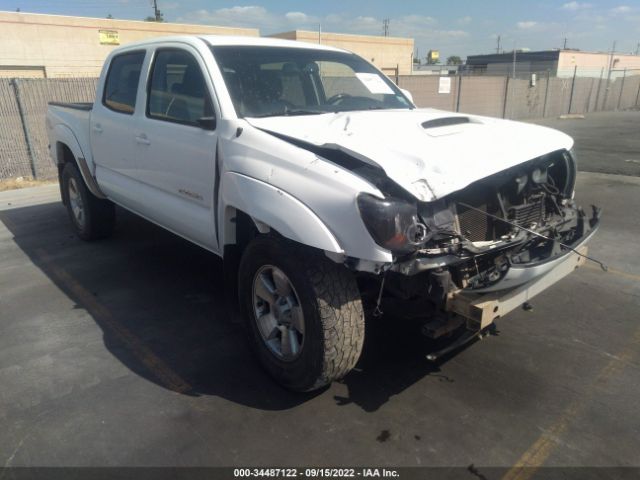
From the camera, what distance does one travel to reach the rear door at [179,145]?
3486 mm

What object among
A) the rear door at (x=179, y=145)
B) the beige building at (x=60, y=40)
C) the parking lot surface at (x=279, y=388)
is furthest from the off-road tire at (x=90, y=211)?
the beige building at (x=60, y=40)

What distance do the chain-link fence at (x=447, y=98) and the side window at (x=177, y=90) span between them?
25.3 ft

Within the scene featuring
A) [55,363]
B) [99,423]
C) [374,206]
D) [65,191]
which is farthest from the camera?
[65,191]

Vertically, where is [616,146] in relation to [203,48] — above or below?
below

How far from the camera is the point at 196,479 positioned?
97.5 inches

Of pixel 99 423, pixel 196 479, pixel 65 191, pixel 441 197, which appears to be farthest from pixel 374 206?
pixel 65 191

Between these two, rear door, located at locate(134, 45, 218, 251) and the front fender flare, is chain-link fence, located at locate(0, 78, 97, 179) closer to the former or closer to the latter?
rear door, located at locate(134, 45, 218, 251)

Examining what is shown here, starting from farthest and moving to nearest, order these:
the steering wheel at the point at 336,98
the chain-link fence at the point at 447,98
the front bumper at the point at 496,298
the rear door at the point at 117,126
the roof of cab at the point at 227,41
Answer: the chain-link fence at the point at 447,98
the rear door at the point at 117,126
the steering wheel at the point at 336,98
the roof of cab at the point at 227,41
the front bumper at the point at 496,298

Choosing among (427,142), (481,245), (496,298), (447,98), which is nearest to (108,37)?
(447,98)

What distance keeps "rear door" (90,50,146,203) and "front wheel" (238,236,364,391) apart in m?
2.08

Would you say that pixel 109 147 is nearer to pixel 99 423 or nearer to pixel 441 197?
pixel 99 423

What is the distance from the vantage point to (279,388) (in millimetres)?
3176

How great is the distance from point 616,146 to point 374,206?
14.5 metres

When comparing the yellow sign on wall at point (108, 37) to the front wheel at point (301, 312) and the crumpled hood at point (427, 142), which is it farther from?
the front wheel at point (301, 312)
